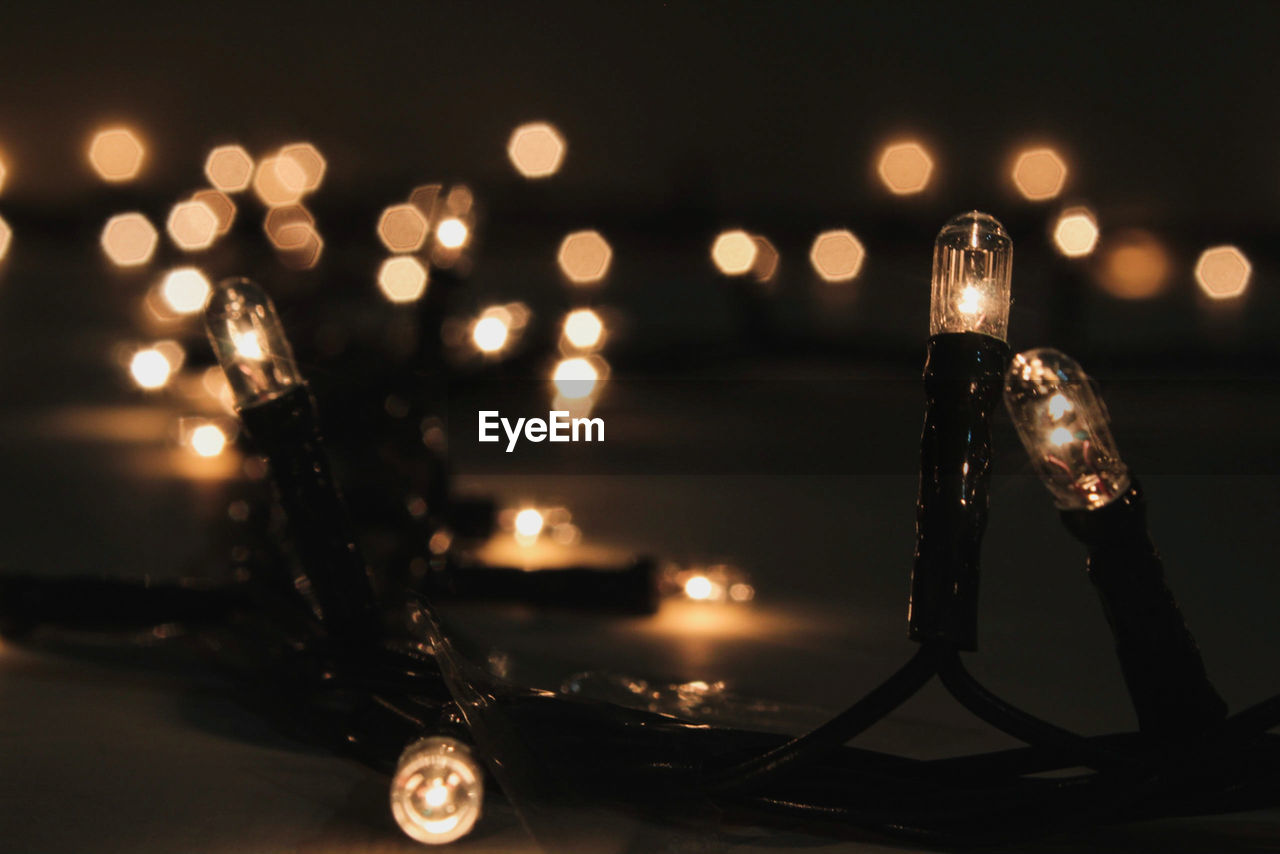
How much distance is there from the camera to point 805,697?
0.65m

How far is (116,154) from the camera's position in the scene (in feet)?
3.71

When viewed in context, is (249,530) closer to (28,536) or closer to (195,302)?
(28,536)

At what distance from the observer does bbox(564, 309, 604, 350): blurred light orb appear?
1.10 m

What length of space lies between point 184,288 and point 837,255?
2.53 feet

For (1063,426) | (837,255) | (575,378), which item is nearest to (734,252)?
(837,255)

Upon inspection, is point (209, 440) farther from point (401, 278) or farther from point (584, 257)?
point (584, 257)

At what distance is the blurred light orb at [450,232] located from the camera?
2.94 ft

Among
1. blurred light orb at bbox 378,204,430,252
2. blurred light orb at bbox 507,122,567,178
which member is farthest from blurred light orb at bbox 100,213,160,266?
blurred light orb at bbox 507,122,567,178

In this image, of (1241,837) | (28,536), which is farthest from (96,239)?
(1241,837)

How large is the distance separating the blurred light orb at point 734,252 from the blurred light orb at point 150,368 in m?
0.65

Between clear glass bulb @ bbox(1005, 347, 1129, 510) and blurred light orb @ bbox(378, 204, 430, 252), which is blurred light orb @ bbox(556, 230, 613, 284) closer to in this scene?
blurred light orb @ bbox(378, 204, 430, 252)

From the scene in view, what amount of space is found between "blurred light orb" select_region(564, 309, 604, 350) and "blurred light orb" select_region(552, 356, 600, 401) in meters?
0.02

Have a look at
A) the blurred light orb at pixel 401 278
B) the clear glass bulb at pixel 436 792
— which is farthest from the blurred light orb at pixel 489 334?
the clear glass bulb at pixel 436 792

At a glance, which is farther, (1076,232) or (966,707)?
(1076,232)
